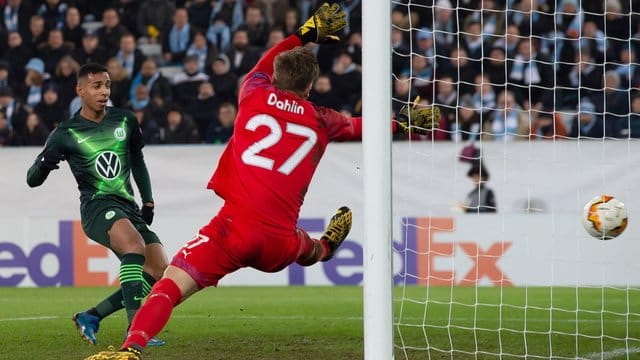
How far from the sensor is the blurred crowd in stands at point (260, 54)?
1472cm

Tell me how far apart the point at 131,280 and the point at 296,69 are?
2.35m

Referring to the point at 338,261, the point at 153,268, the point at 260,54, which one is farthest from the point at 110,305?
the point at 260,54

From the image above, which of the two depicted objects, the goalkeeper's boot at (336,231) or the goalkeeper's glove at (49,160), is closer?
the goalkeeper's boot at (336,231)

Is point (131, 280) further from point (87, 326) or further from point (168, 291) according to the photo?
point (168, 291)

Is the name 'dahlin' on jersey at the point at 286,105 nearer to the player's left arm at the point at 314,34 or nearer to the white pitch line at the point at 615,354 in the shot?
the player's left arm at the point at 314,34

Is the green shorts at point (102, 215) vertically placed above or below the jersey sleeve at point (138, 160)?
below

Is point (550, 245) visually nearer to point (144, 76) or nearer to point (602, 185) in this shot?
point (602, 185)

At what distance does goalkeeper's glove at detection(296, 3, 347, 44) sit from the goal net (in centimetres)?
425

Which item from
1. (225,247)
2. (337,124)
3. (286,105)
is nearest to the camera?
(225,247)

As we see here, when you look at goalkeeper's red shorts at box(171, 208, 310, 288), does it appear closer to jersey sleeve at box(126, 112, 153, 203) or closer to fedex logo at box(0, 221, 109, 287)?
jersey sleeve at box(126, 112, 153, 203)

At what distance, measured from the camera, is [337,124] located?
6.30m

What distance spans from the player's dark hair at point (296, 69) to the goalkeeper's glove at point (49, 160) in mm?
2350

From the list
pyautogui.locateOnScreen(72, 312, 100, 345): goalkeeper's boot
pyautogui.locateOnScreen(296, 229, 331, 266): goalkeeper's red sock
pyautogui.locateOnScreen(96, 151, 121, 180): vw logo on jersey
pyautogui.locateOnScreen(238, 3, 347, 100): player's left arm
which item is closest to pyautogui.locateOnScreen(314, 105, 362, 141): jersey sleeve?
pyautogui.locateOnScreen(238, 3, 347, 100): player's left arm

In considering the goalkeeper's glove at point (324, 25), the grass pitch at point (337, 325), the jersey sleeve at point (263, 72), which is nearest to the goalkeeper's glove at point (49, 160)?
the grass pitch at point (337, 325)
